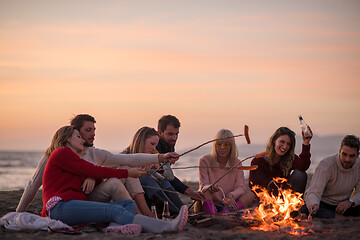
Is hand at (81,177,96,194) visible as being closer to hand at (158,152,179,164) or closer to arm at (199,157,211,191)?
hand at (158,152,179,164)

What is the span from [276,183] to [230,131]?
3.45ft

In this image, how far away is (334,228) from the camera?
19.3 feet

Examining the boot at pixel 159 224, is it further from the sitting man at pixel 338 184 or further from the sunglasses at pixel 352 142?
the sunglasses at pixel 352 142

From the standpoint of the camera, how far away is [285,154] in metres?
7.17

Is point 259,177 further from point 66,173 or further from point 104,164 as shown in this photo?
point 66,173

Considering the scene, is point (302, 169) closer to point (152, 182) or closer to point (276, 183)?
point (276, 183)

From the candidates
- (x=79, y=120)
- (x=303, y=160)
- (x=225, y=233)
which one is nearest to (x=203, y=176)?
(x=303, y=160)

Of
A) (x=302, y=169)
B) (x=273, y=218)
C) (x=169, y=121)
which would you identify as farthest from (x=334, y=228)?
(x=169, y=121)

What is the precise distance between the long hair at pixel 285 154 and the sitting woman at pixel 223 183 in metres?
0.54

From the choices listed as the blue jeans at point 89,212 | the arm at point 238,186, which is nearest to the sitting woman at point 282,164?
the arm at point 238,186

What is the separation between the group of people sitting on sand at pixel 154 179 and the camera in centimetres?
538

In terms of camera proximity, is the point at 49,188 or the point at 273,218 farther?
the point at 273,218

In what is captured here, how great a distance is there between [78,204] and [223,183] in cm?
265

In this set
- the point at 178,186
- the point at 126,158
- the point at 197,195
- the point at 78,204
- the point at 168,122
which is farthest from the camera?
the point at 168,122
